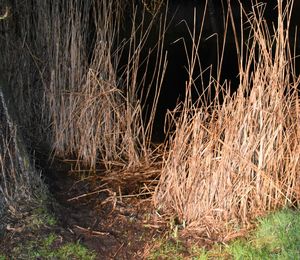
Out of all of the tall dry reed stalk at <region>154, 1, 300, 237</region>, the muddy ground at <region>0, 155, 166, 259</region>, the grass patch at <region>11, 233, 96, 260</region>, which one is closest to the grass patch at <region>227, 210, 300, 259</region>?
the tall dry reed stalk at <region>154, 1, 300, 237</region>

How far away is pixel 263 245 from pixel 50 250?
46.2 inches

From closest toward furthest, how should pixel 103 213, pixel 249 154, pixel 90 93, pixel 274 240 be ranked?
pixel 274 240
pixel 249 154
pixel 103 213
pixel 90 93

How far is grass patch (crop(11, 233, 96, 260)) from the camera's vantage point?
3416 mm

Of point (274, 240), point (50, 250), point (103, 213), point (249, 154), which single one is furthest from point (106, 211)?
point (274, 240)

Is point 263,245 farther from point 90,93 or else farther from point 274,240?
point 90,93

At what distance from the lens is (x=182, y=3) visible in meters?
10.9

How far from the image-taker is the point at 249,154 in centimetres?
375

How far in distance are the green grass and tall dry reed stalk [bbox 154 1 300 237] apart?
188 millimetres

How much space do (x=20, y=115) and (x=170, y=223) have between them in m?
1.74

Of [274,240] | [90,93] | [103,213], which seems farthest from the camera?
[90,93]

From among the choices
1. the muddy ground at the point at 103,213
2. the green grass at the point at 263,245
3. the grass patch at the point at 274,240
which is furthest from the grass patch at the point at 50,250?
the grass patch at the point at 274,240

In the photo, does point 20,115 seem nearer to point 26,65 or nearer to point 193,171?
point 26,65

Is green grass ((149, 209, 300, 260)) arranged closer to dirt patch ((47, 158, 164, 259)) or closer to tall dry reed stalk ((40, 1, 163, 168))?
dirt patch ((47, 158, 164, 259))

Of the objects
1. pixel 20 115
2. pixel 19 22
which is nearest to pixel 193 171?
pixel 20 115
